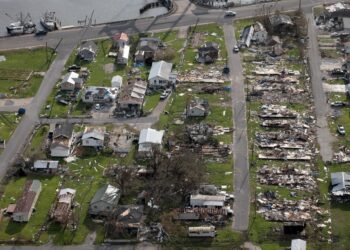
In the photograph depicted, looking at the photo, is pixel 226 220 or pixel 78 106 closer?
pixel 226 220

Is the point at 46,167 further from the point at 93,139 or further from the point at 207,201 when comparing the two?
the point at 207,201

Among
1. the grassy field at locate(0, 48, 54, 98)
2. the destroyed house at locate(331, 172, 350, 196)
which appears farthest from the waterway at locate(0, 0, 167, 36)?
the destroyed house at locate(331, 172, 350, 196)

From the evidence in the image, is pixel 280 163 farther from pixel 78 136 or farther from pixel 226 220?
pixel 78 136

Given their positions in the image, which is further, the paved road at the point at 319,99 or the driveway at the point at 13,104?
the driveway at the point at 13,104

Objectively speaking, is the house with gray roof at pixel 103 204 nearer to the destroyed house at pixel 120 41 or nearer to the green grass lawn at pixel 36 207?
the green grass lawn at pixel 36 207

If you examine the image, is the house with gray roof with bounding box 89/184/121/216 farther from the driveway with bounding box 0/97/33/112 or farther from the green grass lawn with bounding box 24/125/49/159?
the driveway with bounding box 0/97/33/112

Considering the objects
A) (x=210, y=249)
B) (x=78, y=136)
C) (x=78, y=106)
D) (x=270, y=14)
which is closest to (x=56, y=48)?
(x=78, y=106)

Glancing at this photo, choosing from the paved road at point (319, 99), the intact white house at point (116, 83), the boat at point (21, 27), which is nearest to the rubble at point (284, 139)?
the paved road at point (319, 99)
